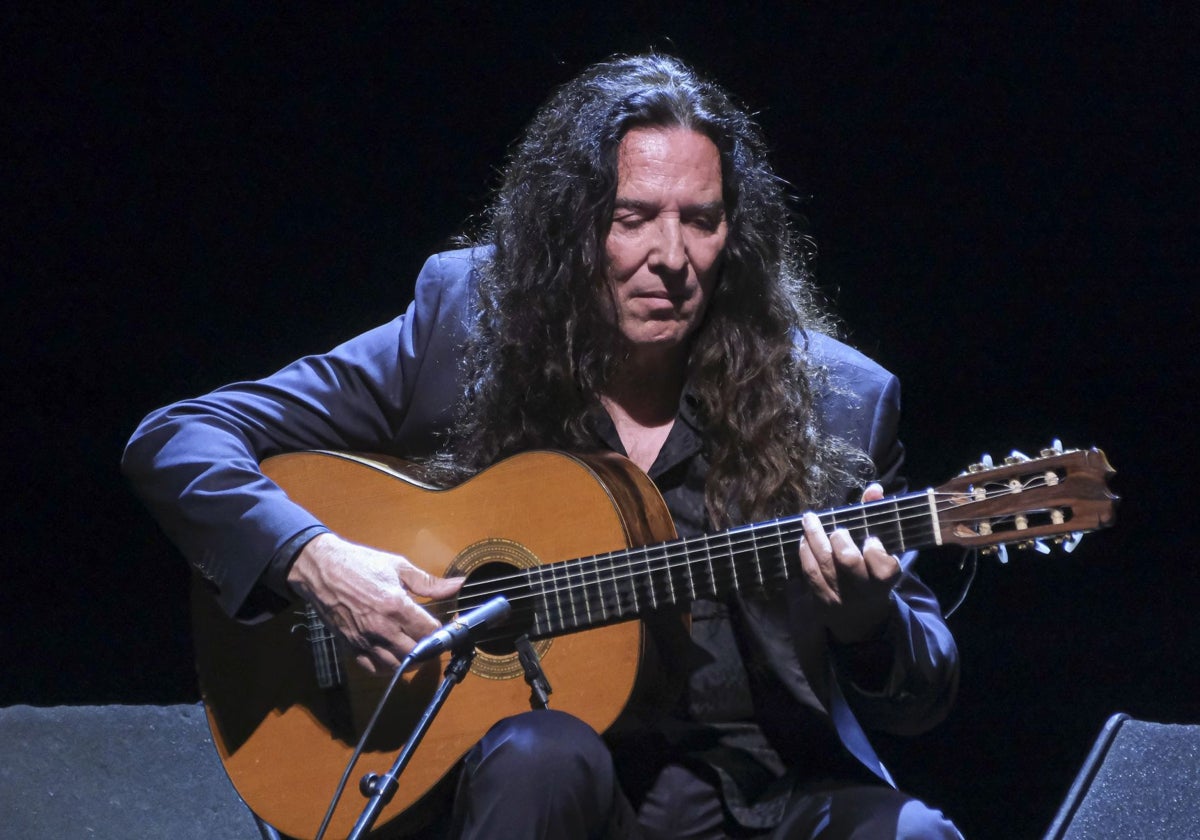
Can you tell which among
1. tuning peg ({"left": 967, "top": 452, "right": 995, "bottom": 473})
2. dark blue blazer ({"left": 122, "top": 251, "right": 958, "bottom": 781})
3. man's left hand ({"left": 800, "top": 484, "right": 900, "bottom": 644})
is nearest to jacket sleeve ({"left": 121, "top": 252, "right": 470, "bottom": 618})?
dark blue blazer ({"left": 122, "top": 251, "right": 958, "bottom": 781})

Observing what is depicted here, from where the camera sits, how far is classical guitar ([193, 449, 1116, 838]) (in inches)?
80.2

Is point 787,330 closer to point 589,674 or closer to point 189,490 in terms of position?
point 589,674

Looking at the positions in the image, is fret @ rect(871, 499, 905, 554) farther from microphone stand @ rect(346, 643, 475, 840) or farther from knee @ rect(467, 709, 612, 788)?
microphone stand @ rect(346, 643, 475, 840)

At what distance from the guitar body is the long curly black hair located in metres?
0.16

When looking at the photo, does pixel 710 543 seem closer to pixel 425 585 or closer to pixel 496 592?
pixel 496 592

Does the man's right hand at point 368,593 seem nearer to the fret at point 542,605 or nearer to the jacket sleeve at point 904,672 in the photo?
the fret at point 542,605

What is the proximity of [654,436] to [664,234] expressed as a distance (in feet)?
1.32

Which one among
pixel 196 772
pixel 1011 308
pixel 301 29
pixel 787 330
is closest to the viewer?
pixel 787 330

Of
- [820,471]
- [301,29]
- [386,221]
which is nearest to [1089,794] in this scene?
[820,471]

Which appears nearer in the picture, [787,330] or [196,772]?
[787,330]

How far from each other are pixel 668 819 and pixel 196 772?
51.3 inches

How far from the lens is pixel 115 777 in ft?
9.71

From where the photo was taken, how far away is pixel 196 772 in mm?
2998

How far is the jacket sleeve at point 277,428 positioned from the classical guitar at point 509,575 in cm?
9
